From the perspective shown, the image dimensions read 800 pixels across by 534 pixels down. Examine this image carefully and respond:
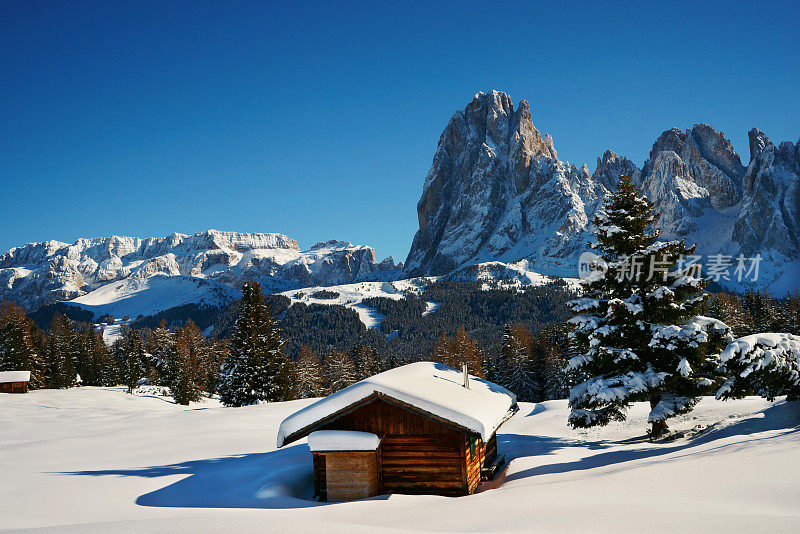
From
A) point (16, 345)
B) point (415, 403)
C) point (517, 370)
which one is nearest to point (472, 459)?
point (415, 403)

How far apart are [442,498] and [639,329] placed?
10.3 meters

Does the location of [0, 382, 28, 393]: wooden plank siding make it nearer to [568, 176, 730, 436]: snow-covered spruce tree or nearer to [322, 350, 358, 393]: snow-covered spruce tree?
[322, 350, 358, 393]: snow-covered spruce tree

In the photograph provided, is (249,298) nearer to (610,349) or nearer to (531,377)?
(610,349)

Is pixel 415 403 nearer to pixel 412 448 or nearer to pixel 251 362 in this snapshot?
pixel 412 448

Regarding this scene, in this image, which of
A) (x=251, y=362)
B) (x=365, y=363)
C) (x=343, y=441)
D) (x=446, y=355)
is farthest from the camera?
(x=365, y=363)

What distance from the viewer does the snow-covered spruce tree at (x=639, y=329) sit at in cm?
1630

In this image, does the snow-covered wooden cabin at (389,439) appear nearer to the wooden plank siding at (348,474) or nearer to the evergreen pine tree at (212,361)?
the wooden plank siding at (348,474)

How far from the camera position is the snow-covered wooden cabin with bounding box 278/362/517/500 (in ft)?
38.9

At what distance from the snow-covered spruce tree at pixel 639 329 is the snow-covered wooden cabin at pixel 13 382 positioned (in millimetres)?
55562

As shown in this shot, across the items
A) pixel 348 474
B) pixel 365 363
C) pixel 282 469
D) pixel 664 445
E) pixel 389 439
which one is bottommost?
pixel 365 363

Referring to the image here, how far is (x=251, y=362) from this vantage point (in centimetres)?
3750

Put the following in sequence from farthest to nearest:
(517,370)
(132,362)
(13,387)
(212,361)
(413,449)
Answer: (212,361)
(132,362)
(517,370)
(13,387)
(413,449)

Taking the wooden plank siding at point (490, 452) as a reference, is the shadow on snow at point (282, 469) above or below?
above

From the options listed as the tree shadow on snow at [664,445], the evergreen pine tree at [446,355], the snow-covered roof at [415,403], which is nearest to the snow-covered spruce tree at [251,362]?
the tree shadow on snow at [664,445]
